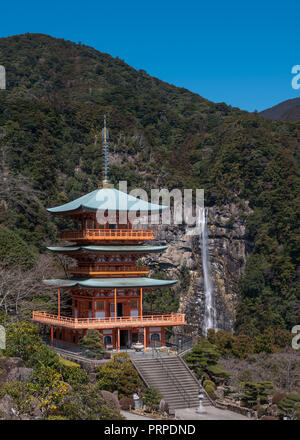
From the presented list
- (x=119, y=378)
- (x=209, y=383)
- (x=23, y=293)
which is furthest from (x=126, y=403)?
(x=23, y=293)

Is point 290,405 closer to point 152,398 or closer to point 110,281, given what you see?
point 152,398

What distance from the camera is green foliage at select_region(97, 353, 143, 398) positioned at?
88.7 ft

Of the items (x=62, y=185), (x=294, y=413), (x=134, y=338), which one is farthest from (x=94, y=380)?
(x=62, y=185)

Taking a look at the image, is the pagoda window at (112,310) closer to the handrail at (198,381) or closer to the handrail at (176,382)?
the handrail at (176,382)

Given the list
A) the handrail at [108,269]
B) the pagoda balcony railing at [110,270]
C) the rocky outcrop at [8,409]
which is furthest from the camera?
the handrail at [108,269]

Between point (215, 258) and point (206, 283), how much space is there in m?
3.56

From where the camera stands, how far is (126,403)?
85.7ft

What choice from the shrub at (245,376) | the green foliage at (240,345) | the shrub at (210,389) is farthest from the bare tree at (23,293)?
the shrub at (245,376)

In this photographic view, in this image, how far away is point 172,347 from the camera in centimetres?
3325

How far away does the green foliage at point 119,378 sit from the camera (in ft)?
88.7

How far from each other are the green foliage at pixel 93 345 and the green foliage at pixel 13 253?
1145cm

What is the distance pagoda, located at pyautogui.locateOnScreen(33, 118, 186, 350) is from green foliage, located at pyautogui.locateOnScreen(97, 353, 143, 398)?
354 centimetres

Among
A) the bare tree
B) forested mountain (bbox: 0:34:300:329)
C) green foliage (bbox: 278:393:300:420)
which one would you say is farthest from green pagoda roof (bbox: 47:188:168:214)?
forested mountain (bbox: 0:34:300:329)
